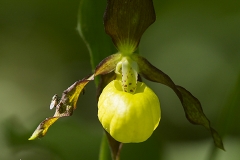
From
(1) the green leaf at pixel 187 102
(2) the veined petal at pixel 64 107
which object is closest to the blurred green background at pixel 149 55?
(1) the green leaf at pixel 187 102

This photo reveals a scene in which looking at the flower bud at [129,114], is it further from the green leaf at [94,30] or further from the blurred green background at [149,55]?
the blurred green background at [149,55]

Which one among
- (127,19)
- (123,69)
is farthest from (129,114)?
(127,19)

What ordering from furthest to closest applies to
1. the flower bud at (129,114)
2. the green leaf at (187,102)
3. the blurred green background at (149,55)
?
the blurred green background at (149,55)
the green leaf at (187,102)
the flower bud at (129,114)

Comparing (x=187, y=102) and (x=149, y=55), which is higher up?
(x=187, y=102)

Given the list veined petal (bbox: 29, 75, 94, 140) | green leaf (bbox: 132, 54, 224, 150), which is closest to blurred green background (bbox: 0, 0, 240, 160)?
green leaf (bbox: 132, 54, 224, 150)

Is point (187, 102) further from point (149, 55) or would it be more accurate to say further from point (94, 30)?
point (149, 55)

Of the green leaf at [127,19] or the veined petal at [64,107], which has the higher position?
the green leaf at [127,19]

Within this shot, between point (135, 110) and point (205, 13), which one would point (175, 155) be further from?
point (205, 13)
